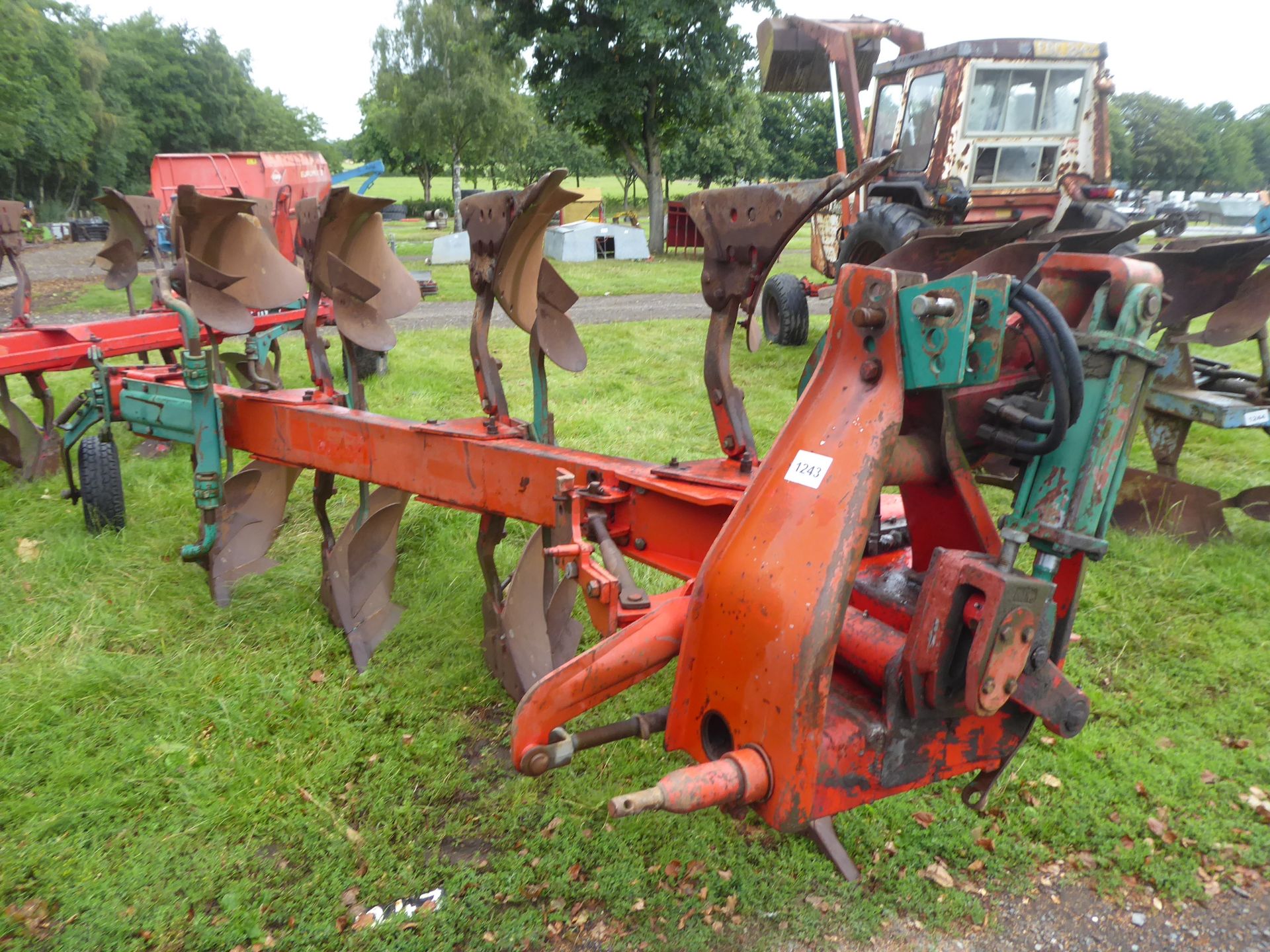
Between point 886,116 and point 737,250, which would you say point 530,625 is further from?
point 886,116

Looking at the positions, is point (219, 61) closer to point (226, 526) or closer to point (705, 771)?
point (226, 526)

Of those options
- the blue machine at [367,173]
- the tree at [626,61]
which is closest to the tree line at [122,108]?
the blue machine at [367,173]

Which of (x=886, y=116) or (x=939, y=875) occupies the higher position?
(x=886, y=116)

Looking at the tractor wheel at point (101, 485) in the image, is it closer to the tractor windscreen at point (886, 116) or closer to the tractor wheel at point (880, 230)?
the tractor wheel at point (880, 230)

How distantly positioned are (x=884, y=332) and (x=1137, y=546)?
353 cm

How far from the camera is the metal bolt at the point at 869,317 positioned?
1560 millimetres

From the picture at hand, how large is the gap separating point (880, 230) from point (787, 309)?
194 centimetres

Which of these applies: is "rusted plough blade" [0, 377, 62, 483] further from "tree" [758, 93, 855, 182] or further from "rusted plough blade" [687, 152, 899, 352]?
"tree" [758, 93, 855, 182]

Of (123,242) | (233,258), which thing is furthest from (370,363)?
(233,258)

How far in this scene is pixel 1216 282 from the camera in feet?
12.6

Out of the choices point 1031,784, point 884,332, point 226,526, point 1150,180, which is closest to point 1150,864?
point 1031,784

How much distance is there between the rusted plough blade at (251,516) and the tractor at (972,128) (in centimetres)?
515

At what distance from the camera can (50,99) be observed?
2891 centimetres

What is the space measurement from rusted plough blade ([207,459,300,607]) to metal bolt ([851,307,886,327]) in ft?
10.5
